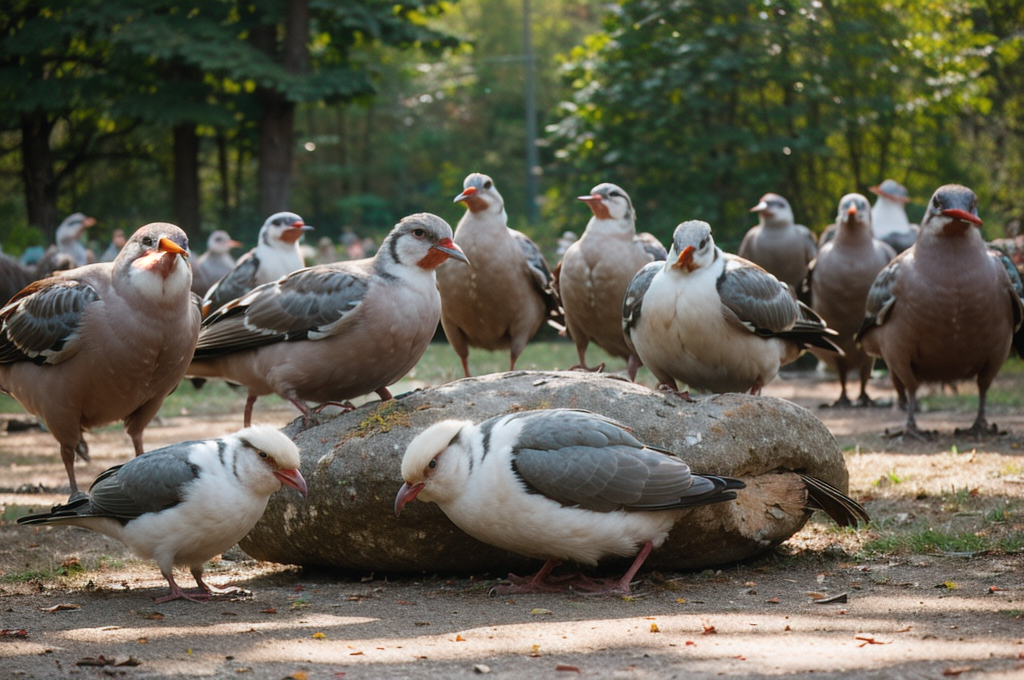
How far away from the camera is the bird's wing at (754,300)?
627cm

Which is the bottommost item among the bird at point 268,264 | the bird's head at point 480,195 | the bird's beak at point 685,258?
the bird at point 268,264

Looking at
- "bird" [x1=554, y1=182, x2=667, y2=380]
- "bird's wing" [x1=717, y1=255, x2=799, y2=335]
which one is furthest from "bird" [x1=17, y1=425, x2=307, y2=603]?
"bird" [x1=554, y1=182, x2=667, y2=380]

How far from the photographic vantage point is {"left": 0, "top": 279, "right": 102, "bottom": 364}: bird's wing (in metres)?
6.28

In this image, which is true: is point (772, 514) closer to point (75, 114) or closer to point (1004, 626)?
point (1004, 626)

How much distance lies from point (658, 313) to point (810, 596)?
2.08 metres

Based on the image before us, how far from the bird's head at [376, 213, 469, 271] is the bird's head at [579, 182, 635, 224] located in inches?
85.0

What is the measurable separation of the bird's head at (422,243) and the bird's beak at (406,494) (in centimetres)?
193

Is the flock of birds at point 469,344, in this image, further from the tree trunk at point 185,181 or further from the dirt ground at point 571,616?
the tree trunk at point 185,181

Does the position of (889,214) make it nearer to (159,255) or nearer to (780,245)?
(780,245)

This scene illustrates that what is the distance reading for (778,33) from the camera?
17.7 m

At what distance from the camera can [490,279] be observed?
843 cm

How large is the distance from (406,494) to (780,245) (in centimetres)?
964

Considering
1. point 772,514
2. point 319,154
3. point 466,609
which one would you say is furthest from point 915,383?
point 319,154

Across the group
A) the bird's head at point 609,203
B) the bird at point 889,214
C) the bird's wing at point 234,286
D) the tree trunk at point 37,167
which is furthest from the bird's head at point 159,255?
the tree trunk at point 37,167
